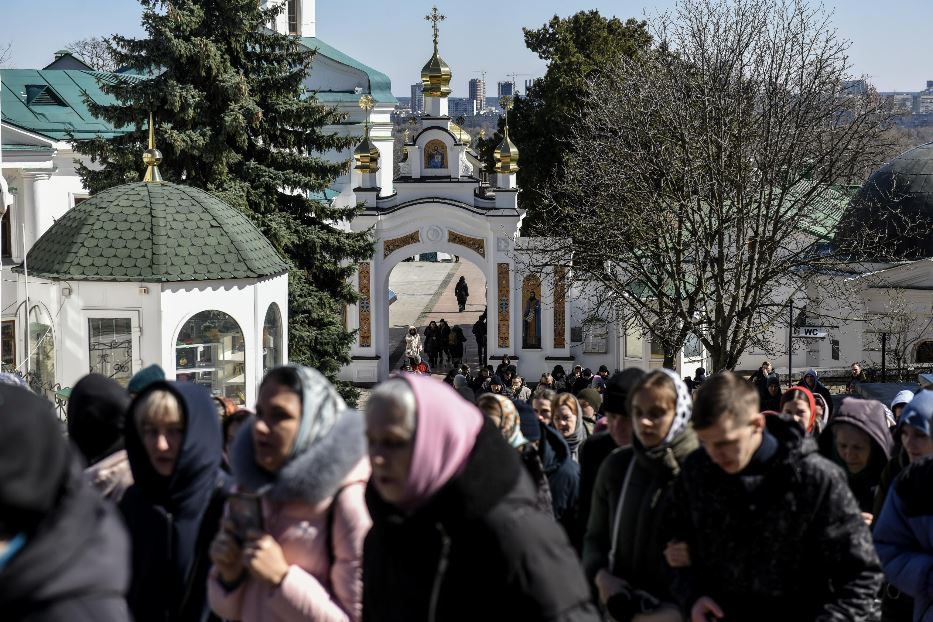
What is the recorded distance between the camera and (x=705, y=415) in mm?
4258

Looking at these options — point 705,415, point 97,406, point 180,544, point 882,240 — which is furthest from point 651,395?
point 882,240

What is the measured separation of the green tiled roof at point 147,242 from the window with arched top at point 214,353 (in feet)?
1.43

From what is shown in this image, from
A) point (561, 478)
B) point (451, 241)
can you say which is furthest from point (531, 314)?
point (561, 478)

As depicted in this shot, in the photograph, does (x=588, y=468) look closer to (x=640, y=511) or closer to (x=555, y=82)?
(x=640, y=511)

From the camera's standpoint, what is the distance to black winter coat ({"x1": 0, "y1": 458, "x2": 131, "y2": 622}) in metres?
2.98

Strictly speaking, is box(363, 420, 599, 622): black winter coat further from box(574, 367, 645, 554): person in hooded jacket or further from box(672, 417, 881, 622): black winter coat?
box(574, 367, 645, 554): person in hooded jacket

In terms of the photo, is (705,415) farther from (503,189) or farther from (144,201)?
(503,189)

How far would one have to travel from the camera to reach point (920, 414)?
5.50 m

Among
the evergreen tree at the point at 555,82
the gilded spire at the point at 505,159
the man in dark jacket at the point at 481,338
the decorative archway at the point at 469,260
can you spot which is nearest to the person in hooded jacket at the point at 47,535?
the decorative archway at the point at 469,260

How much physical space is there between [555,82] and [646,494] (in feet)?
119

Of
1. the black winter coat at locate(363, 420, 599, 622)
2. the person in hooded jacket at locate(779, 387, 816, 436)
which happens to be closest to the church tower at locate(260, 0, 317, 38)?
the person in hooded jacket at locate(779, 387, 816, 436)

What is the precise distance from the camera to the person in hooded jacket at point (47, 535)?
2980 mm

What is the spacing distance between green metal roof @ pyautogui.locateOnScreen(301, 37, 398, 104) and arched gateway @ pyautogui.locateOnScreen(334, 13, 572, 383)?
10.8 m

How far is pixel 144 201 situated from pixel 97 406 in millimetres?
7681
